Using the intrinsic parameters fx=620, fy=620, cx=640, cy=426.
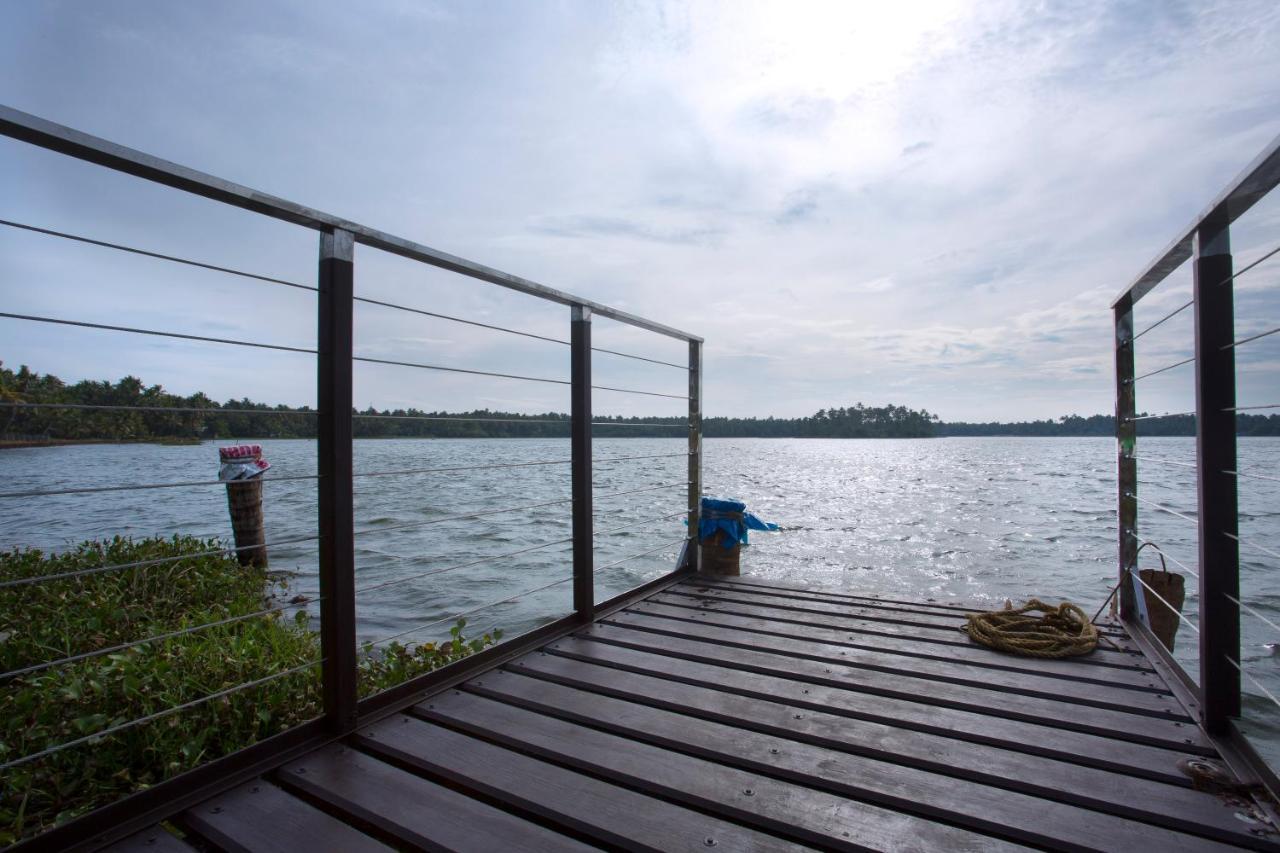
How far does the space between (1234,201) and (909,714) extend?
1.58 m

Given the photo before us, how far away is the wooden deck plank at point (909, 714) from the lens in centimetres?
157

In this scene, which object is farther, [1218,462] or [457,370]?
[457,370]

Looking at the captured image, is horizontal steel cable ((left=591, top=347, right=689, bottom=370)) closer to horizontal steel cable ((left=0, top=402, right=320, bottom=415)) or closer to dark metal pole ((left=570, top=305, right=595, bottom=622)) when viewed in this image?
dark metal pole ((left=570, top=305, right=595, bottom=622))

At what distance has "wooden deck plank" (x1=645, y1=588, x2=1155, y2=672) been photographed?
2.30 metres

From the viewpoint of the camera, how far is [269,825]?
4.26 feet

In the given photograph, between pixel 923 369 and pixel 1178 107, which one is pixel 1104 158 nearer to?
pixel 1178 107

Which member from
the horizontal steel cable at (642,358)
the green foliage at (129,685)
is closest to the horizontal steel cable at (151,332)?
the green foliage at (129,685)

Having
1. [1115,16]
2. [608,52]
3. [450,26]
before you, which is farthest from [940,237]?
[450,26]

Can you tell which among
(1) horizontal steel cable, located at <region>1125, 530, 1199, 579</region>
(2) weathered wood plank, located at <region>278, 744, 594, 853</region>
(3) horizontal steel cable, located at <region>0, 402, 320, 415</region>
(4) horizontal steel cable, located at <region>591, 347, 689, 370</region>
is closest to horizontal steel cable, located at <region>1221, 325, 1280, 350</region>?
(1) horizontal steel cable, located at <region>1125, 530, 1199, 579</region>

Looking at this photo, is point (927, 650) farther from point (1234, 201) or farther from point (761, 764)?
point (1234, 201)

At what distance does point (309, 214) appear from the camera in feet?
5.26

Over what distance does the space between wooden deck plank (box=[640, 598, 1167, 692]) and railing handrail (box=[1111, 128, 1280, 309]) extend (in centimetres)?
139

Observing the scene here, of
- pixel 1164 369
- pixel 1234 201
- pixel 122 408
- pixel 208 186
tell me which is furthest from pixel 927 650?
pixel 208 186

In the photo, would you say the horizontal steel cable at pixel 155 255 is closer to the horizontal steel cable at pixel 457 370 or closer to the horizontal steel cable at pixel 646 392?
the horizontal steel cable at pixel 457 370
